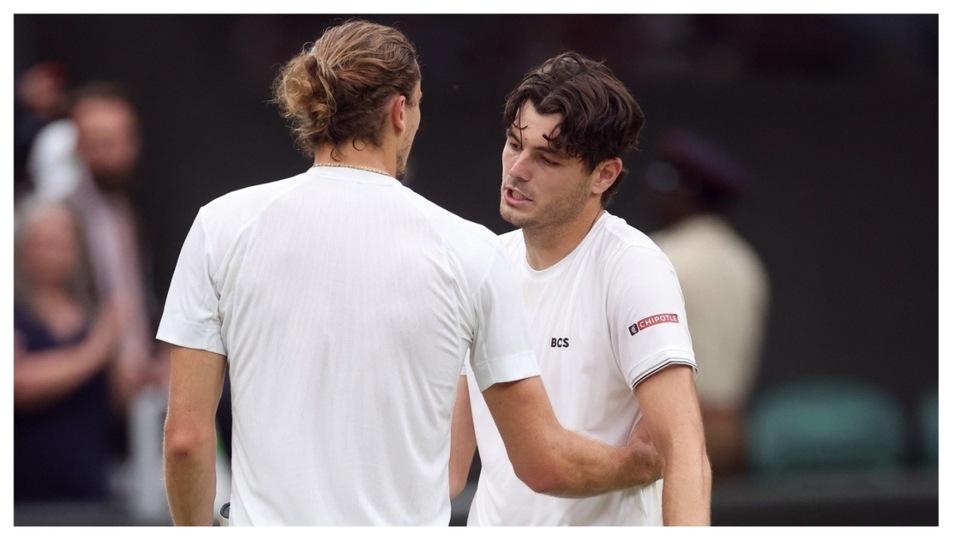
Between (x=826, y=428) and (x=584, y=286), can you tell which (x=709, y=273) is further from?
(x=584, y=286)

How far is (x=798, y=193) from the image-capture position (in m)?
6.77

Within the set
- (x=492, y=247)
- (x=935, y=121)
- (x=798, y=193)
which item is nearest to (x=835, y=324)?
(x=798, y=193)

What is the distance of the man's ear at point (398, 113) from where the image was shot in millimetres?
2381

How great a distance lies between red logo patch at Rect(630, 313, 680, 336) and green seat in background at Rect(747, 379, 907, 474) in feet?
12.8

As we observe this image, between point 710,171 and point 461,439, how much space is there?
2.58 m

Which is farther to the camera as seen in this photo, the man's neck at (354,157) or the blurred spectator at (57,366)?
the blurred spectator at (57,366)

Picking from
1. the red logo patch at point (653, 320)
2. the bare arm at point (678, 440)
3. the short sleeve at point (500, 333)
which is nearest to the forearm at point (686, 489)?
the bare arm at point (678, 440)

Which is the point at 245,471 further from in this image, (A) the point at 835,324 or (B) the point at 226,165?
(A) the point at 835,324

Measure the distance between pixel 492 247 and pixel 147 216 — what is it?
140 inches

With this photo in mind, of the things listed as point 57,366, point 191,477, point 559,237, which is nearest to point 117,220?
point 57,366

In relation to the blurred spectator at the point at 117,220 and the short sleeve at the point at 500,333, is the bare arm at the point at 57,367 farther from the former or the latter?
the short sleeve at the point at 500,333

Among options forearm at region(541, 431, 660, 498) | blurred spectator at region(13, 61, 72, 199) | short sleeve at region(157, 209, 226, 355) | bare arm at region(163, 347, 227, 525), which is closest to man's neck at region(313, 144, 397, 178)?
short sleeve at region(157, 209, 226, 355)

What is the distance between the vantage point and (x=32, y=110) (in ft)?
18.2

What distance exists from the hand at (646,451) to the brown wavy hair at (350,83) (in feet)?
2.74
